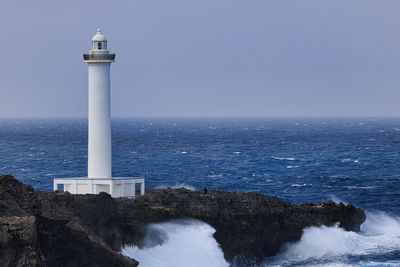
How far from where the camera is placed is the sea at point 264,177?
A: 3525 cm

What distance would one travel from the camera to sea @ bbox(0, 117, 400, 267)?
35.2 m

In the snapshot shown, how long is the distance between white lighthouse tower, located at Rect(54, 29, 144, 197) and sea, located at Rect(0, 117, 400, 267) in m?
2.54

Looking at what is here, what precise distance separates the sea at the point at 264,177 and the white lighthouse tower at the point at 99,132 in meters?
2.54

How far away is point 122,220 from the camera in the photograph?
33438 mm

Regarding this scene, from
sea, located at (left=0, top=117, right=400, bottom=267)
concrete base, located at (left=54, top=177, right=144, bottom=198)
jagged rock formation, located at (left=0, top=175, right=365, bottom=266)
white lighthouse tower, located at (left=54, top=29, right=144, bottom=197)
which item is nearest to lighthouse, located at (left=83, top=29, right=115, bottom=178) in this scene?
white lighthouse tower, located at (left=54, top=29, right=144, bottom=197)

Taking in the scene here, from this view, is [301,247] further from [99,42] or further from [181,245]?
[99,42]

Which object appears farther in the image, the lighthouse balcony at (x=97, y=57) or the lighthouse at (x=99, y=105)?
the lighthouse at (x=99, y=105)

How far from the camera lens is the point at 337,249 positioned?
39781 millimetres

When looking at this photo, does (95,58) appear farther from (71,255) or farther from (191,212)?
(71,255)

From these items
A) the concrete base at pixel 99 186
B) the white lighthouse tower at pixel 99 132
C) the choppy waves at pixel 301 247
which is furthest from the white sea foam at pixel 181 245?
the white lighthouse tower at pixel 99 132

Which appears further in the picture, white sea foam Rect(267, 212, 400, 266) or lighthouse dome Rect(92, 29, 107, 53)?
white sea foam Rect(267, 212, 400, 266)

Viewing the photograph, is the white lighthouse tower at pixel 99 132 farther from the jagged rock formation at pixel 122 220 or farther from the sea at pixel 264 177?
the sea at pixel 264 177

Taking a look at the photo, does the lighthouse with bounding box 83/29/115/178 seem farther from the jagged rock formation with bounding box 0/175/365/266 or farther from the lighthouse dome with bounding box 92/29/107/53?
the jagged rock formation with bounding box 0/175/365/266

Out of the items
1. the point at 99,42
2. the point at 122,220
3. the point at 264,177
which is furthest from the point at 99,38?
the point at 264,177
